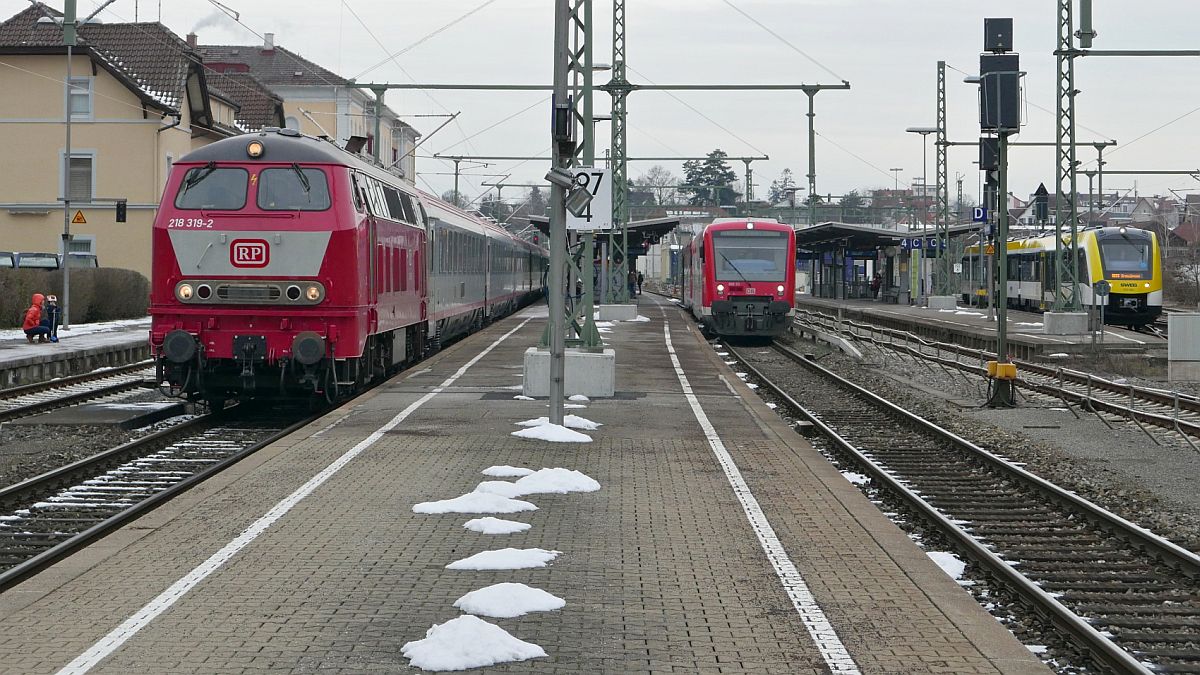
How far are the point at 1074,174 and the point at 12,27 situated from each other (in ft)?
116

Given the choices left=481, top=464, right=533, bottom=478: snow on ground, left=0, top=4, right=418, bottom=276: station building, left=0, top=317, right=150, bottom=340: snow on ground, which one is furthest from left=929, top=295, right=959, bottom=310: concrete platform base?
left=481, top=464, right=533, bottom=478: snow on ground

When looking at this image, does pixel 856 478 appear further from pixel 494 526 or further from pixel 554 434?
pixel 494 526

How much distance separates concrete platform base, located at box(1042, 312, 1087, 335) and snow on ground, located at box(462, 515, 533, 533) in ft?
93.1

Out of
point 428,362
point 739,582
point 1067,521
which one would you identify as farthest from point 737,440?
point 428,362

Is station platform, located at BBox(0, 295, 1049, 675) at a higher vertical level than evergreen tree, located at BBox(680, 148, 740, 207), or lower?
lower

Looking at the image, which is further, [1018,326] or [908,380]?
[1018,326]

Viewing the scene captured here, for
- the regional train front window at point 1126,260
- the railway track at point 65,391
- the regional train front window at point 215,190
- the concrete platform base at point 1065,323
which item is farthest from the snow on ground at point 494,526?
the regional train front window at point 1126,260

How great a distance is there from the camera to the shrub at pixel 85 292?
32844 millimetres

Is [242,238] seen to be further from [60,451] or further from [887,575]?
[887,575]

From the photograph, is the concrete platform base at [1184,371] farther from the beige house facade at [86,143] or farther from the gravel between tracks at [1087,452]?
the beige house facade at [86,143]

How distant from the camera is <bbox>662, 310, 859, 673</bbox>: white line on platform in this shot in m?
6.36

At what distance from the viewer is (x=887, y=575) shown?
8117mm

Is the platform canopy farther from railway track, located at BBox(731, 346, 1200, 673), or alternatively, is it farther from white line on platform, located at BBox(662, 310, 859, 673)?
white line on platform, located at BBox(662, 310, 859, 673)

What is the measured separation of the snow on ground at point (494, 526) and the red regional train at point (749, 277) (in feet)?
80.5
